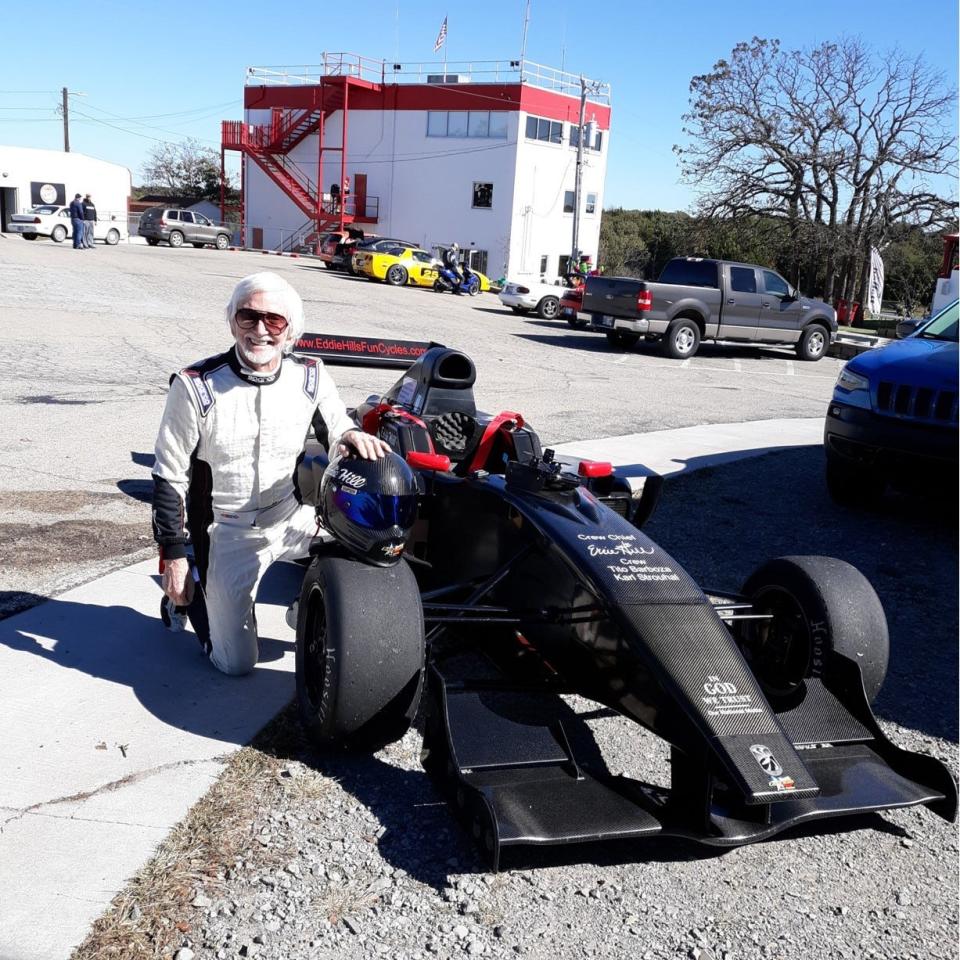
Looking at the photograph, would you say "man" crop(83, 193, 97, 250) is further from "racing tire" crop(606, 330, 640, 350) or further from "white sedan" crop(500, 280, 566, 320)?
"racing tire" crop(606, 330, 640, 350)

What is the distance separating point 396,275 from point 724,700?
102ft

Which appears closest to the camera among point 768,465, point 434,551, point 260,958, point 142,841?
point 260,958

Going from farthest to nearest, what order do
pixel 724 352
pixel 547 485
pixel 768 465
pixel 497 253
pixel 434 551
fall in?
pixel 497 253 → pixel 724 352 → pixel 768 465 → pixel 434 551 → pixel 547 485

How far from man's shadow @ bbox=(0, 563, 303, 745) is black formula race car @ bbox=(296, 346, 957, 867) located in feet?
1.28

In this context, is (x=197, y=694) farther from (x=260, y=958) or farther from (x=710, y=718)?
(x=710, y=718)

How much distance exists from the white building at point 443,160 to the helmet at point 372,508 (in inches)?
1748

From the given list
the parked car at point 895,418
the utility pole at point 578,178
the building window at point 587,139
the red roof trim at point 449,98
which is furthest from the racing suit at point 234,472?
the building window at point 587,139

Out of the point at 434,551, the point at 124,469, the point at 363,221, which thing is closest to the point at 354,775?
the point at 434,551

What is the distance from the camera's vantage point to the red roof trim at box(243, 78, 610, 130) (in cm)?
4606

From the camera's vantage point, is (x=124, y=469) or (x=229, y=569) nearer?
(x=229, y=569)

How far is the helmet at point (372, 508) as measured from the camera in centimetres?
361

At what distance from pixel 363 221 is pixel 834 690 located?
4885 centimetres

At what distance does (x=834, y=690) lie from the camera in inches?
146

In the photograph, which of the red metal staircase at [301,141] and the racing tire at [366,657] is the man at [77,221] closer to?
the red metal staircase at [301,141]
